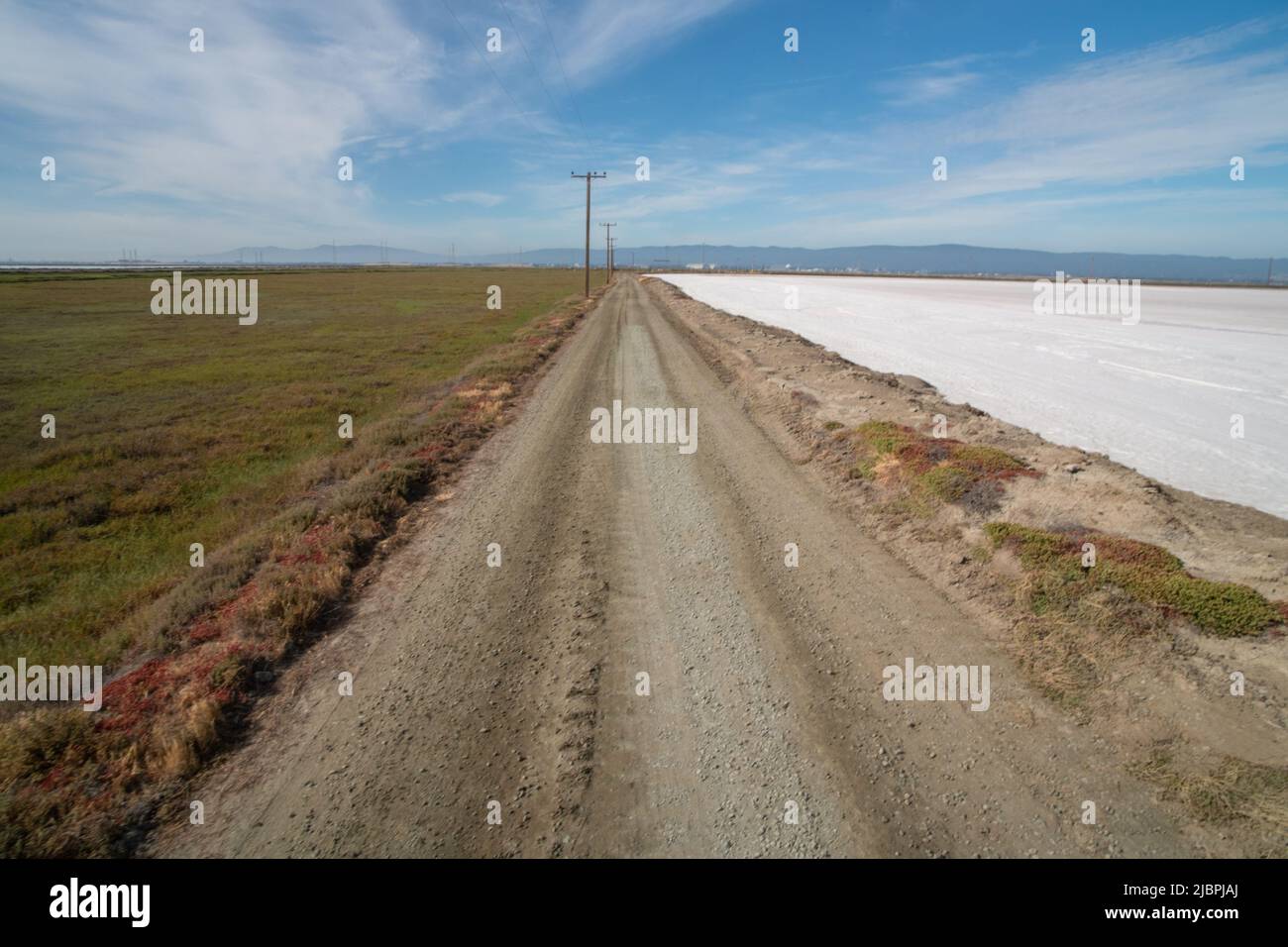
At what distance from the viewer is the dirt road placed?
3926mm

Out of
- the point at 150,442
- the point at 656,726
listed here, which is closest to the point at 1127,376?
the point at 656,726

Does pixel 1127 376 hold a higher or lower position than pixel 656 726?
higher

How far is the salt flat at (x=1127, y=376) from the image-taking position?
11633 mm

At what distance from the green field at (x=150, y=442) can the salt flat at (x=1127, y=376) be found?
16101 millimetres

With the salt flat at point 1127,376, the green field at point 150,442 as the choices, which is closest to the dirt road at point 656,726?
the green field at point 150,442

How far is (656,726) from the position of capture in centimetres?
489

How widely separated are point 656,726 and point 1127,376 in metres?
22.8

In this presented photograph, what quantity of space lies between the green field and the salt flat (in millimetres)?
16101


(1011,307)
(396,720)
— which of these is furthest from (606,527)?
(1011,307)

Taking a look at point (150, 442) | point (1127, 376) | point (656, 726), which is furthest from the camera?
point (1127, 376)

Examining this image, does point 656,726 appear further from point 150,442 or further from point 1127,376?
point 1127,376
